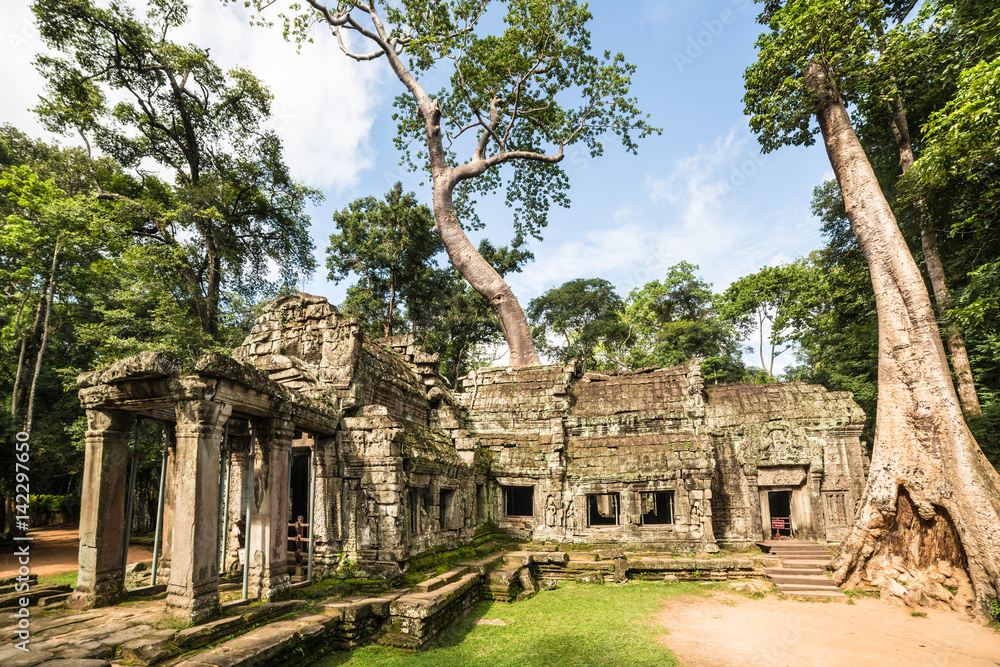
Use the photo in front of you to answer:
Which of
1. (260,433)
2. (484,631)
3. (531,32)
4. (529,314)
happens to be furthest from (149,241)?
(529,314)

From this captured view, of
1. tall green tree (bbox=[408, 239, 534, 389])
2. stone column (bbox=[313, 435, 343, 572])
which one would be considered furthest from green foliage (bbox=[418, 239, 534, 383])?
stone column (bbox=[313, 435, 343, 572])

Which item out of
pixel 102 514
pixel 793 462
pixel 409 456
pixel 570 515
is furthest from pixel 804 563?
pixel 102 514

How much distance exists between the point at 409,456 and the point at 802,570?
11.0 metres

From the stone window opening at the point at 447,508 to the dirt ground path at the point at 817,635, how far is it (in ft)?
18.1

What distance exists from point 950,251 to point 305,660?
2239cm

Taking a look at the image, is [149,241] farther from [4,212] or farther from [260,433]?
[260,433]

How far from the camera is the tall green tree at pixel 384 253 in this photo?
2967 centimetres

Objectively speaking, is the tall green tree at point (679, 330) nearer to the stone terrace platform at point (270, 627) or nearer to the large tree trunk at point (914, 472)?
the large tree trunk at point (914, 472)

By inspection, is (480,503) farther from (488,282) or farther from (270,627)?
(488,282)

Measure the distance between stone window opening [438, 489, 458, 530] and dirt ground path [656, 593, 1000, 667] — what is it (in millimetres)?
5504

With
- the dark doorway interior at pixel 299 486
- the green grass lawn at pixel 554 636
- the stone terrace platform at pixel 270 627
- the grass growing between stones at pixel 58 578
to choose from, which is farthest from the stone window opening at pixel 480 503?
the grass growing between stones at pixel 58 578

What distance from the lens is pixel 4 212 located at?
18203 millimetres

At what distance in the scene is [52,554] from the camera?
16.8m

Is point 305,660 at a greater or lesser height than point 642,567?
greater
